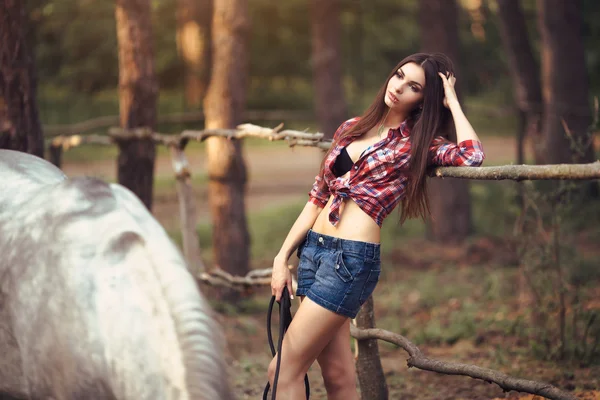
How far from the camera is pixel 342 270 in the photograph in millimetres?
2521

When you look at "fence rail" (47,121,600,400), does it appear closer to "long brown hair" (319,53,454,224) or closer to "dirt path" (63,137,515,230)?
"long brown hair" (319,53,454,224)

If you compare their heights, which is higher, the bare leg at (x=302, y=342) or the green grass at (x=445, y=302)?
the bare leg at (x=302, y=342)

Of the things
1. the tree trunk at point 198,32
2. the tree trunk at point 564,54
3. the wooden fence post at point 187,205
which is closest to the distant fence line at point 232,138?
the wooden fence post at point 187,205

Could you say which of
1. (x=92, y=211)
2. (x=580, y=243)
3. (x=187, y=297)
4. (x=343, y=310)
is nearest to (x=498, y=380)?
(x=343, y=310)

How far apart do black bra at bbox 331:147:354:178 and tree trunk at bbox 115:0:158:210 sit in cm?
300

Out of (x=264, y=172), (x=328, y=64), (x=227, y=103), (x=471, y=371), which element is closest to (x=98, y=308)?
(x=471, y=371)

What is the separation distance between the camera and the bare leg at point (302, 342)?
2.55m

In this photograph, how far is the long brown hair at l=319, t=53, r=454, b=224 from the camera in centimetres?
259

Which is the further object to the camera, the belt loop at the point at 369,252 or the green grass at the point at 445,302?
the green grass at the point at 445,302

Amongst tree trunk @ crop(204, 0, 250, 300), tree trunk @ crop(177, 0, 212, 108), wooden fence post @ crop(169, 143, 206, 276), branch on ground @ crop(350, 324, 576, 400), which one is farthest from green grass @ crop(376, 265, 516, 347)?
tree trunk @ crop(177, 0, 212, 108)

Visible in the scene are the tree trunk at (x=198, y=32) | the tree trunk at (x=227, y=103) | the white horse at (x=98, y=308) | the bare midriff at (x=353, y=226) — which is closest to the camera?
the white horse at (x=98, y=308)

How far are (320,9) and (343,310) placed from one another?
778cm

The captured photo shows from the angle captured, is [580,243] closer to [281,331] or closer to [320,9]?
[320,9]

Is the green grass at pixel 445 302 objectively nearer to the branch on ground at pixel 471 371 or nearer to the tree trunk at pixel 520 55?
the branch on ground at pixel 471 371
